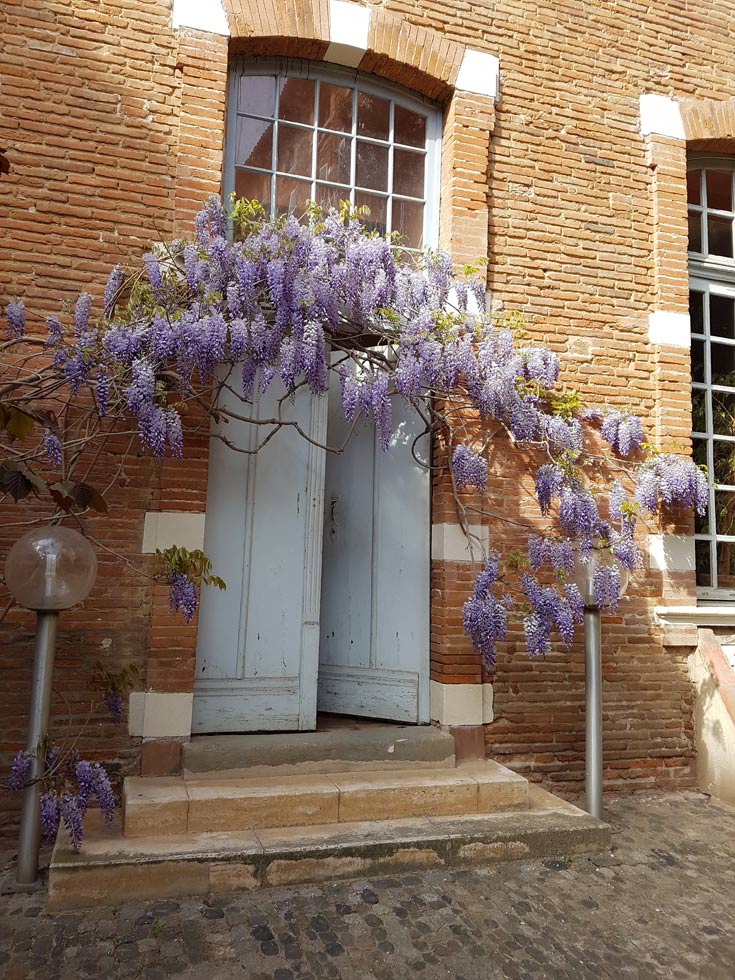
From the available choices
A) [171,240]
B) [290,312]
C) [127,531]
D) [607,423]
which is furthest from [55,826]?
[607,423]

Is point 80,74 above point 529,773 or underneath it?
above

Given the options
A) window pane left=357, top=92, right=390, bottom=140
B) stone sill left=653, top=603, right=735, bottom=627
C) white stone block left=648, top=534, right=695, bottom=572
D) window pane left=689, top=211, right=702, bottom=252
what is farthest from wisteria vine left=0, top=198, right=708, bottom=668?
window pane left=689, top=211, right=702, bottom=252

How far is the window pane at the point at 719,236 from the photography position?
5602mm

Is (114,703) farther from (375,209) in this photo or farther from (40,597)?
(375,209)

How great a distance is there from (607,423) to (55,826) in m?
3.75

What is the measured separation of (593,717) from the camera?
392 centimetres

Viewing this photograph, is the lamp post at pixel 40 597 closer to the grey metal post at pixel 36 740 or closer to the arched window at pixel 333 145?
the grey metal post at pixel 36 740

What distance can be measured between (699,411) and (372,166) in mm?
2887

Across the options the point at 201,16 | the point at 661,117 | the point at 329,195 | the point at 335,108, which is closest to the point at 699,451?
the point at 661,117

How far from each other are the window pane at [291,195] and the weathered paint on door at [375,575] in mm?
1136

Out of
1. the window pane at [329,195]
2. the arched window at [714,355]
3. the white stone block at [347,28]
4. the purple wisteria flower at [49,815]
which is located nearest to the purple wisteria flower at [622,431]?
the arched window at [714,355]

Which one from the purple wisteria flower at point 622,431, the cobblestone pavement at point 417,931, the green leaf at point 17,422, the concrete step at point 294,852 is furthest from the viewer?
the purple wisteria flower at point 622,431

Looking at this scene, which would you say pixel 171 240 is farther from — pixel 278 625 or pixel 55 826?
pixel 55 826

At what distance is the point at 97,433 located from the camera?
3.69 metres
